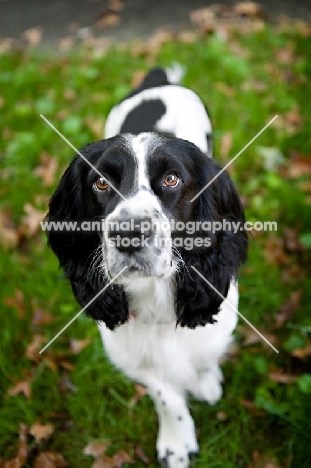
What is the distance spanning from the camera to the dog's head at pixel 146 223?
1.79 m

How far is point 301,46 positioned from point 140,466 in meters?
4.23

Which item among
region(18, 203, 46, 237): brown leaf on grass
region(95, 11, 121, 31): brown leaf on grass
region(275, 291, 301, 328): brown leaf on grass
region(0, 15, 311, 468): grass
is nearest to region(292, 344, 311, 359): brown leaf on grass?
region(0, 15, 311, 468): grass

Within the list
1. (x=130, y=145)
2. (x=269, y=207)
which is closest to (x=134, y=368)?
(x=130, y=145)

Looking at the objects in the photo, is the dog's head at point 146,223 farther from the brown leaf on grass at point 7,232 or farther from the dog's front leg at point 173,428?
the brown leaf on grass at point 7,232

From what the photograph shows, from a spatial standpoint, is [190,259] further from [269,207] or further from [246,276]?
[269,207]

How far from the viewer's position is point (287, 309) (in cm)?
308

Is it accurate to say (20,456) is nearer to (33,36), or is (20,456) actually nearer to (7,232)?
(7,232)

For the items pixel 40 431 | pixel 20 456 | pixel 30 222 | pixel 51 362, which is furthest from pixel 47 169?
pixel 20 456

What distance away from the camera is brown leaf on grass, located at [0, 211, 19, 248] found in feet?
12.2

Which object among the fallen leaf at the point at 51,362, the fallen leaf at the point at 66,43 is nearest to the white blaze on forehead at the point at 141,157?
the fallen leaf at the point at 51,362

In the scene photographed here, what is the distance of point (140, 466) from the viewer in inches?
103

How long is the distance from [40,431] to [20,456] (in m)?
0.16

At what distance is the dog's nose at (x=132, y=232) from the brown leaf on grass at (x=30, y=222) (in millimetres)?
2165

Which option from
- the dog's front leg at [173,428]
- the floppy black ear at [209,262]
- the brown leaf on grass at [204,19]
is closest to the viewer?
the floppy black ear at [209,262]
